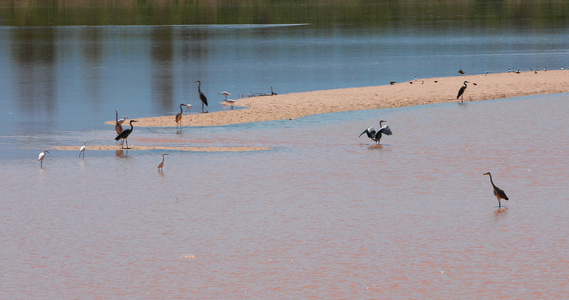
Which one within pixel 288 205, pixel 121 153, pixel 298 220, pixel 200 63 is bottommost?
pixel 298 220

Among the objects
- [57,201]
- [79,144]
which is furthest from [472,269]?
[79,144]

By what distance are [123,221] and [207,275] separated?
146 inches

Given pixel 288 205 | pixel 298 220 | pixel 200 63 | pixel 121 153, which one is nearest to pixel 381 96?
pixel 121 153

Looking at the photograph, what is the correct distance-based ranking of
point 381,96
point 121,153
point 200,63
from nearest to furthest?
point 121,153 → point 381,96 → point 200,63

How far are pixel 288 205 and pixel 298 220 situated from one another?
1.24 metres

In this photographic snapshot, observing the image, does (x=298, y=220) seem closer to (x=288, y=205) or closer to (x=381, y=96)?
(x=288, y=205)

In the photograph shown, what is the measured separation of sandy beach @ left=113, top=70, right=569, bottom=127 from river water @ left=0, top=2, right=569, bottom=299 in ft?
3.85

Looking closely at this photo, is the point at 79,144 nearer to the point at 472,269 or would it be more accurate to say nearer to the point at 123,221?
the point at 123,221

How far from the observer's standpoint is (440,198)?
1842 centimetres

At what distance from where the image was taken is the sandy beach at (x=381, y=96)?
30594 millimetres

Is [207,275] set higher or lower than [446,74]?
lower

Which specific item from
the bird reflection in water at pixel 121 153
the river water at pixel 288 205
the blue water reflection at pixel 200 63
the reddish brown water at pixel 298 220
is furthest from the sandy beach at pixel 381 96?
the bird reflection in water at pixel 121 153

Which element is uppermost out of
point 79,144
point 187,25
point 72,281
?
point 187,25

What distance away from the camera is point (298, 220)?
16.7 m
